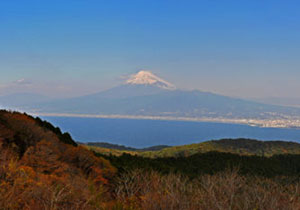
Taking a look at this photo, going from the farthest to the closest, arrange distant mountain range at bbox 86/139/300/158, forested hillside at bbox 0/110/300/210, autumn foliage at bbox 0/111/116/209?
distant mountain range at bbox 86/139/300/158 → forested hillside at bbox 0/110/300/210 → autumn foliage at bbox 0/111/116/209

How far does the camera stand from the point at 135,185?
24.7m

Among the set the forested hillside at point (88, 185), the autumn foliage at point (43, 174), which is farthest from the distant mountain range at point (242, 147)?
the autumn foliage at point (43, 174)

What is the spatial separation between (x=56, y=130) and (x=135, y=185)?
1886 cm

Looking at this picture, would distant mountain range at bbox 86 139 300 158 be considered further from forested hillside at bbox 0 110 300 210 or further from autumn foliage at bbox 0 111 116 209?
autumn foliage at bbox 0 111 116 209

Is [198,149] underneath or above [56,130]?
underneath

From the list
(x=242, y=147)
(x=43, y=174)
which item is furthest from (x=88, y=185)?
(x=242, y=147)

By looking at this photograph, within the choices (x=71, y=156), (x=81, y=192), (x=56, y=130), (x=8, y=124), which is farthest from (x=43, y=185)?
(x=56, y=130)

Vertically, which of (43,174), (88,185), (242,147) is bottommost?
(242,147)

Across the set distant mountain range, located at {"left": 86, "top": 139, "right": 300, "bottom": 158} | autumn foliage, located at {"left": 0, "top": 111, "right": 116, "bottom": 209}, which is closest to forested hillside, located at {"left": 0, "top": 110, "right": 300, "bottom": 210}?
autumn foliage, located at {"left": 0, "top": 111, "right": 116, "bottom": 209}

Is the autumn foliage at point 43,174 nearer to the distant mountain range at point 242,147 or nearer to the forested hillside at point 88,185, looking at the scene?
the forested hillside at point 88,185

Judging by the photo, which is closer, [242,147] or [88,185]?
[88,185]

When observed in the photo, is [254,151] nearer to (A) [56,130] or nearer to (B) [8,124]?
(A) [56,130]

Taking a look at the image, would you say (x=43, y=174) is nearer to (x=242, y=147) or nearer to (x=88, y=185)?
(x=88, y=185)

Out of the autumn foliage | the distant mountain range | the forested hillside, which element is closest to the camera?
the autumn foliage
